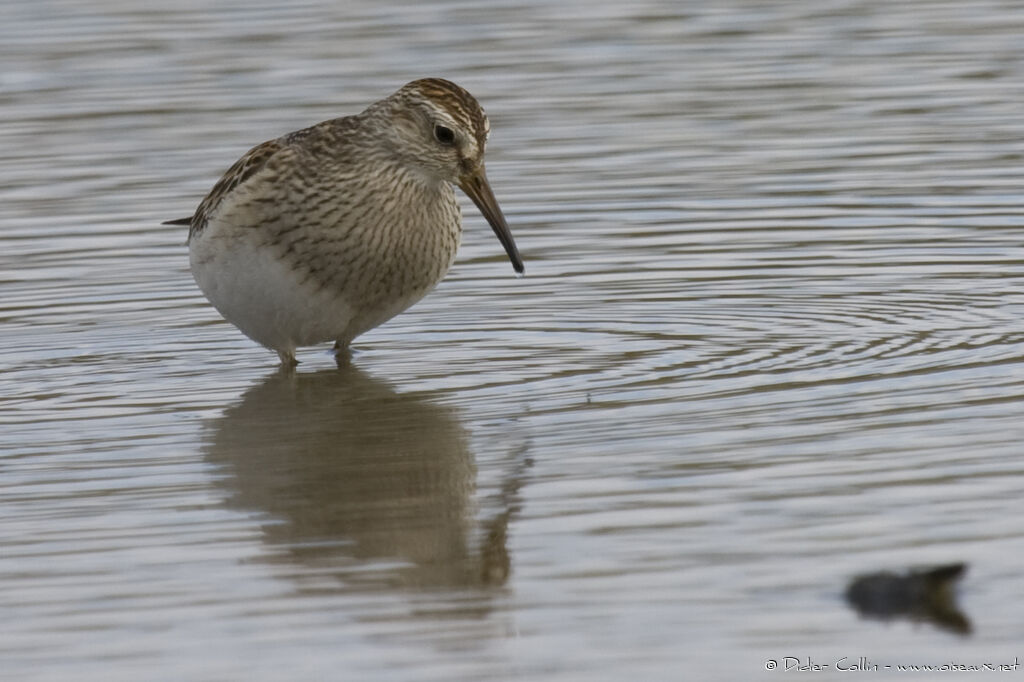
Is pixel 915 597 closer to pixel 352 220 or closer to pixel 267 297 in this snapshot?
pixel 352 220

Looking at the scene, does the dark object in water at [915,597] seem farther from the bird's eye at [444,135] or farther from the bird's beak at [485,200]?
the bird's eye at [444,135]

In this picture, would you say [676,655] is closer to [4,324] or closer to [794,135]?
[4,324]

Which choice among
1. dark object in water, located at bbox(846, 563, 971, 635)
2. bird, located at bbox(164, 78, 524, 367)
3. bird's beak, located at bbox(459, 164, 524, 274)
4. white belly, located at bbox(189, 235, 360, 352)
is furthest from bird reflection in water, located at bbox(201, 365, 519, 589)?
dark object in water, located at bbox(846, 563, 971, 635)

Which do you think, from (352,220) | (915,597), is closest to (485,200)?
(352,220)

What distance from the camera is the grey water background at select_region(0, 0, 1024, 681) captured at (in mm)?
6305

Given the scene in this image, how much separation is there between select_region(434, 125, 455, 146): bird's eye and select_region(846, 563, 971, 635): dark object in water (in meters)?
4.37

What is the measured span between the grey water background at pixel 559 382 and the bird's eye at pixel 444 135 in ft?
3.62

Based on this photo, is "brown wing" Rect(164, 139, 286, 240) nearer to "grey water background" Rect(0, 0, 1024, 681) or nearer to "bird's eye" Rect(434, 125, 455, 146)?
"grey water background" Rect(0, 0, 1024, 681)

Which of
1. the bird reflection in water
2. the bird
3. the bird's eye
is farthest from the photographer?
the bird

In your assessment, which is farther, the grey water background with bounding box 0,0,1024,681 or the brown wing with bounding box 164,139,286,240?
the brown wing with bounding box 164,139,286,240

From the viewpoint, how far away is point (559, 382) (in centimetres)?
973

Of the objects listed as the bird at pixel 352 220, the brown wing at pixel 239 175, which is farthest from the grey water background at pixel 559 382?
the brown wing at pixel 239 175

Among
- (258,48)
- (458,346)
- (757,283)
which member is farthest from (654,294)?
(258,48)

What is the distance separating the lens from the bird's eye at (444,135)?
32.9 feet
